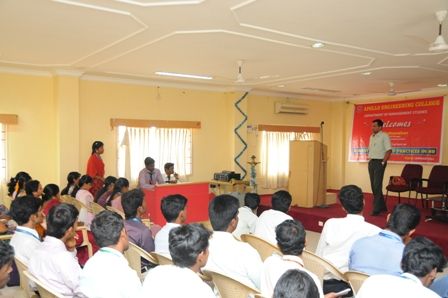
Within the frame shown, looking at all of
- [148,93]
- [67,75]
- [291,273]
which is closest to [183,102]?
[148,93]

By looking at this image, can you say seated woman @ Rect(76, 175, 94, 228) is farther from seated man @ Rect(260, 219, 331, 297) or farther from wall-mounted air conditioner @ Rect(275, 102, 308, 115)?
wall-mounted air conditioner @ Rect(275, 102, 308, 115)

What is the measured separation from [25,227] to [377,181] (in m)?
5.31

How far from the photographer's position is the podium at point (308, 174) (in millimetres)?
7320

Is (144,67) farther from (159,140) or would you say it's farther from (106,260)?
(106,260)

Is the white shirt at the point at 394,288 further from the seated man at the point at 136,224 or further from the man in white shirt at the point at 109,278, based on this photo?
the seated man at the point at 136,224

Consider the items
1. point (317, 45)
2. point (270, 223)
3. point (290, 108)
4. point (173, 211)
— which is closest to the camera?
point (173, 211)

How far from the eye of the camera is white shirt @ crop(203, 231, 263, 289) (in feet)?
7.30

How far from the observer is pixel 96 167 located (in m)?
6.54

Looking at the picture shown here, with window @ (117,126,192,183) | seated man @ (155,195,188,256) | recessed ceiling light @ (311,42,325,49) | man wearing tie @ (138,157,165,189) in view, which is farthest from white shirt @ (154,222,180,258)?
window @ (117,126,192,183)

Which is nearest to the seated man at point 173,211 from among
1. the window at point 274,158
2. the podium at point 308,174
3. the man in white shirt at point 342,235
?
the man in white shirt at point 342,235

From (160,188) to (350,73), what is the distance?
149 inches

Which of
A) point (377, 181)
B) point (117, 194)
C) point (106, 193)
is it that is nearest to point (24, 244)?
point (117, 194)

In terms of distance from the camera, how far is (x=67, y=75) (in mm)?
6453

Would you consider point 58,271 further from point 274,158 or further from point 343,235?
point 274,158
